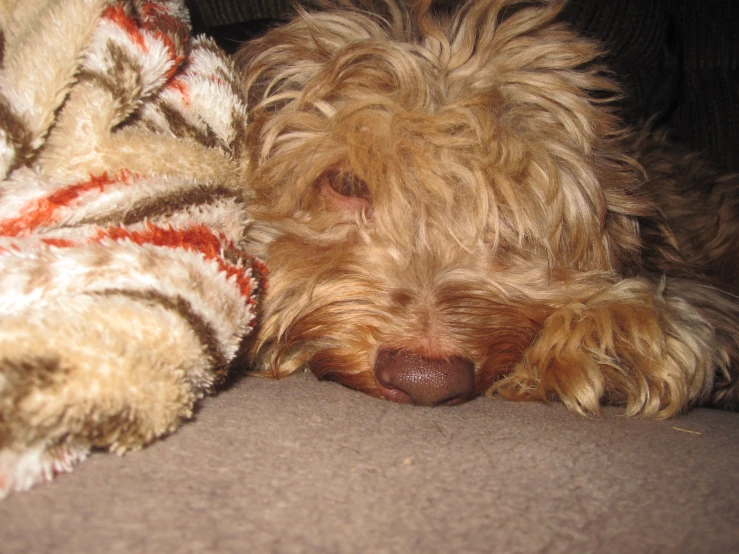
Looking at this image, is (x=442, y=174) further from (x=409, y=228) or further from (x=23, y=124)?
(x=23, y=124)

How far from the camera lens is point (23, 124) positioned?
1163 millimetres

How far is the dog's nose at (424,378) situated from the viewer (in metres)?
1.35

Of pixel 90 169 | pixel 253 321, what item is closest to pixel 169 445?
pixel 253 321

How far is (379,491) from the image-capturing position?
0.93m

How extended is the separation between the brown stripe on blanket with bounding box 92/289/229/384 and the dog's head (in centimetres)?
40

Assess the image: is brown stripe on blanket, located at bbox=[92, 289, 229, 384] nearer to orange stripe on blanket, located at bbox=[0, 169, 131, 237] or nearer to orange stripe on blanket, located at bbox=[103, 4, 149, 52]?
orange stripe on blanket, located at bbox=[0, 169, 131, 237]

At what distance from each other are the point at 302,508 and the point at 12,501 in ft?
1.14

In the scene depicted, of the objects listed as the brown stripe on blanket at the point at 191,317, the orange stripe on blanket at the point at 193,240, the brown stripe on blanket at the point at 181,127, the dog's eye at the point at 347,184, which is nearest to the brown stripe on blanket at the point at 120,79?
the brown stripe on blanket at the point at 181,127

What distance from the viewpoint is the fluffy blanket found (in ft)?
2.94

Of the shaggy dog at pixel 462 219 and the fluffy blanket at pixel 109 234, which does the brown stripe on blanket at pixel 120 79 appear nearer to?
the fluffy blanket at pixel 109 234

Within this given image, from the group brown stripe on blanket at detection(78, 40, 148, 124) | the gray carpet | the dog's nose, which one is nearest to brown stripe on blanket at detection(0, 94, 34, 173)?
brown stripe on blanket at detection(78, 40, 148, 124)

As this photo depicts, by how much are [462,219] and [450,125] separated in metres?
0.23

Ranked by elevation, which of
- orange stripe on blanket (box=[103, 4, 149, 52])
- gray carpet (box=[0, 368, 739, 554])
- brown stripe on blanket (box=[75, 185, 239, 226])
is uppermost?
orange stripe on blanket (box=[103, 4, 149, 52])

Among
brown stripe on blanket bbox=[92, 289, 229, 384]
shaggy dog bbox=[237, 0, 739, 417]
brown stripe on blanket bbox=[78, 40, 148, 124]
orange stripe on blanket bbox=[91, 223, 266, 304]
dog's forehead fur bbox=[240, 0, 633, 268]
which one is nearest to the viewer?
brown stripe on blanket bbox=[92, 289, 229, 384]
